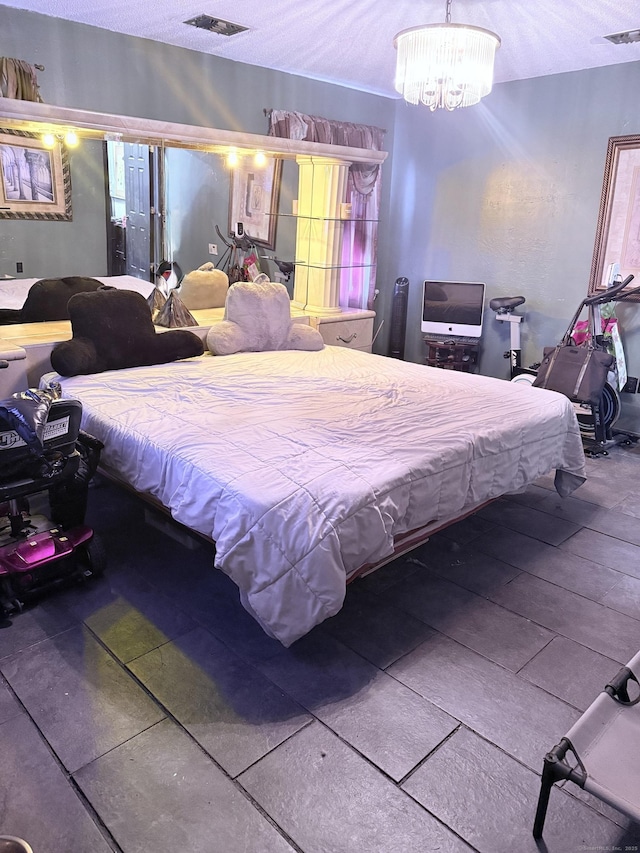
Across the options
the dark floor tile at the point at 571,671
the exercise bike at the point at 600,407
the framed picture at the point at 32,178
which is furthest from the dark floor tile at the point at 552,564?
the framed picture at the point at 32,178

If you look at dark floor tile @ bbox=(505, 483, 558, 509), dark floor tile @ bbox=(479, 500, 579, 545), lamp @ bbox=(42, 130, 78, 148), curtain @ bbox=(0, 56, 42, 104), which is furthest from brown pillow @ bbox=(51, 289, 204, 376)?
dark floor tile @ bbox=(505, 483, 558, 509)

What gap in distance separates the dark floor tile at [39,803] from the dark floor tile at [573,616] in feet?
5.31

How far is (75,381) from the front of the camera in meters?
3.13

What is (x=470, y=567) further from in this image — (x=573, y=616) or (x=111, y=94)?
(x=111, y=94)

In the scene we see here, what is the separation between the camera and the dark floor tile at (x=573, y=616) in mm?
2254

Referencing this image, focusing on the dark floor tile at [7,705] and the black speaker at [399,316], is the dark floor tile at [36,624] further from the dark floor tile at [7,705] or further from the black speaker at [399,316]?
the black speaker at [399,316]

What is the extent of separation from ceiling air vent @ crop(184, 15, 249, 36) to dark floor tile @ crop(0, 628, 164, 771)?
3.14 meters

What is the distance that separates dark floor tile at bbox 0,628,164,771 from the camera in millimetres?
1769

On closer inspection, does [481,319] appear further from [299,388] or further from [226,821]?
[226,821]

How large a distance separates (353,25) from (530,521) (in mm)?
2775

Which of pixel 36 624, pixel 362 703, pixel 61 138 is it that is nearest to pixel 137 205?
pixel 61 138

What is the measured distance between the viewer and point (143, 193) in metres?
3.80

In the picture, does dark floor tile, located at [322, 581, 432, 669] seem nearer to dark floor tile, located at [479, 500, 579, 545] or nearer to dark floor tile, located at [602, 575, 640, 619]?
dark floor tile, located at [602, 575, 640, 619]

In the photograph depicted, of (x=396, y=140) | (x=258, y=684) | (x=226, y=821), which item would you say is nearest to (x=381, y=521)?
(x=258, y=684)
